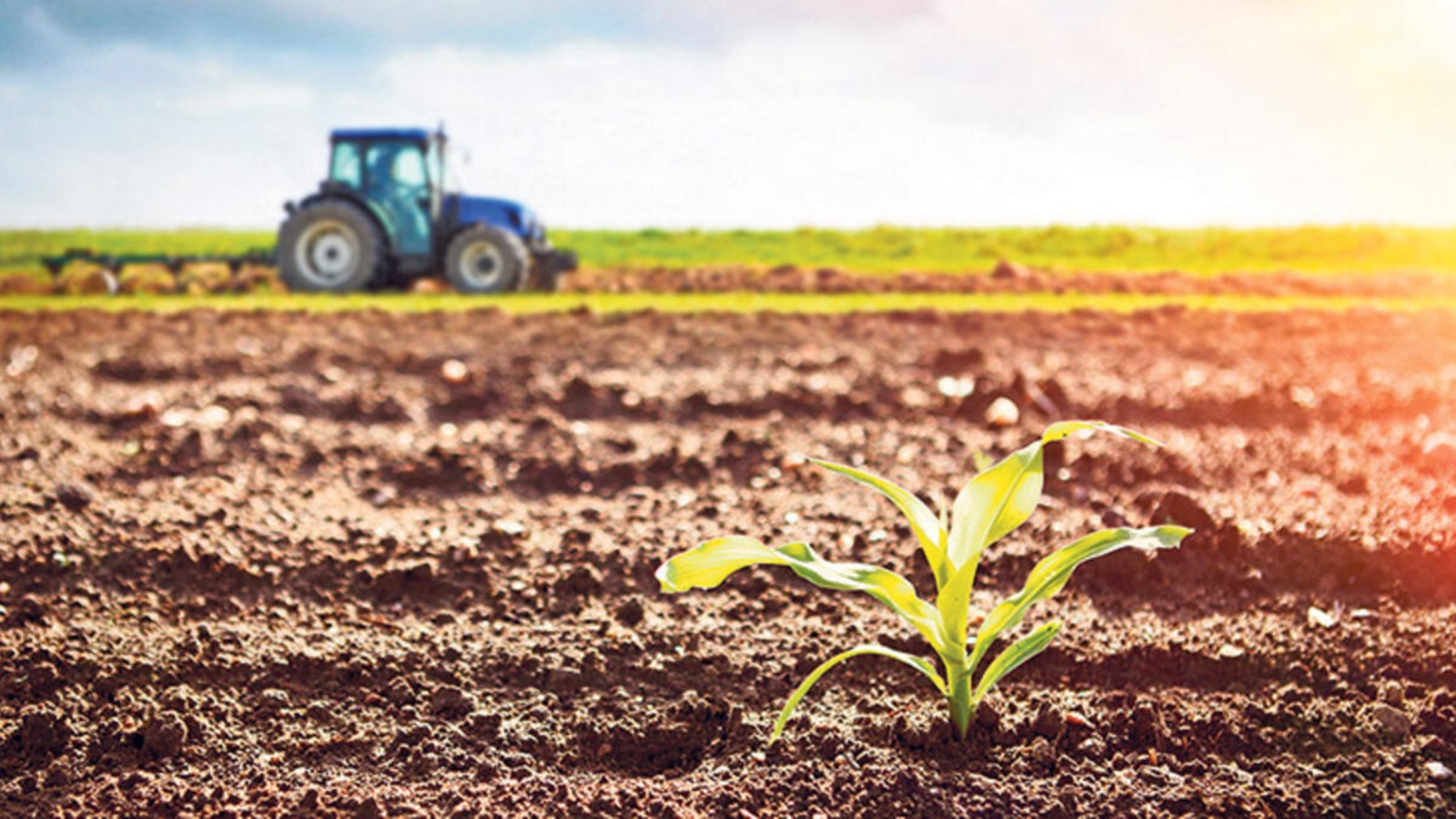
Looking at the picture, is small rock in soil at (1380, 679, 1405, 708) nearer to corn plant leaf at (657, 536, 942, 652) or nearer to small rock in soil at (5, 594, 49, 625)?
corn plant leaf at (657, 536, 942, 652)

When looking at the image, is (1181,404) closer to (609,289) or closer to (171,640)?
(171,640)

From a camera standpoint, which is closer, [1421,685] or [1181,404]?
[1421,685]

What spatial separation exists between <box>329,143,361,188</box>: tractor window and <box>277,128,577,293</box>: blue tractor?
0.01m

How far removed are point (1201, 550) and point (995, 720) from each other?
1.25 metres

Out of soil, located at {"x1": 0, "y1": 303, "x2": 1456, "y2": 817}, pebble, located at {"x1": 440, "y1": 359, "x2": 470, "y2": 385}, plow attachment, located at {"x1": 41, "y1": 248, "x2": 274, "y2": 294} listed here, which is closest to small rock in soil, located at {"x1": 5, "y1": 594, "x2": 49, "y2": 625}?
soil, located at {"x1": 0, "y1": 303, "x2": 1456, "y2": 817}

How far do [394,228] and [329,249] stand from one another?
87 centimetres

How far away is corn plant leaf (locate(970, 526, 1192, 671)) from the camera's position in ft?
6.41

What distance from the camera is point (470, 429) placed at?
5.34 m

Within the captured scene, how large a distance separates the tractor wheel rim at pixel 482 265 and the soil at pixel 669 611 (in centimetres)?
737

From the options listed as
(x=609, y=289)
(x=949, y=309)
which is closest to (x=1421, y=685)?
(x=949, y=309)

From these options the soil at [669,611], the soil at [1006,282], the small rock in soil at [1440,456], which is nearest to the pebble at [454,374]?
the soil at [669,611]

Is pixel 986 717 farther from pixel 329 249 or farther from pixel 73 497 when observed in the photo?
pixel 329 249

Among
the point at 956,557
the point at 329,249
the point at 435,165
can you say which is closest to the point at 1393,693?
the point at 956,557

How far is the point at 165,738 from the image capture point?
228cm
